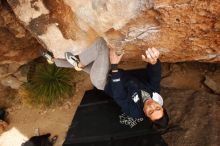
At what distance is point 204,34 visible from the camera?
470cm

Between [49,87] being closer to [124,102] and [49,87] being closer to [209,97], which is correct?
[124,102]

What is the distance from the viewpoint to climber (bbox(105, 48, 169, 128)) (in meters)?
5.02

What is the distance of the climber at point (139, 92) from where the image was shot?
502cm

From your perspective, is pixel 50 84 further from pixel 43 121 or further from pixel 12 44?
pixel 12 44

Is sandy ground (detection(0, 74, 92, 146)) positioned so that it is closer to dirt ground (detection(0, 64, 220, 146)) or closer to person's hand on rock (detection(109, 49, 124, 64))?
dirt ground (detection(0, 64, 220, 146))

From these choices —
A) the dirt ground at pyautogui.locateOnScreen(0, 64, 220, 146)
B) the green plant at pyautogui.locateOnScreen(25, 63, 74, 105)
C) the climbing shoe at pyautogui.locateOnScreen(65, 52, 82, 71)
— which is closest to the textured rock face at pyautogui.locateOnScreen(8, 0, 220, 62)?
the climbing shoe at pyautogui.locateOnScreen(65, 52, 82, 71)

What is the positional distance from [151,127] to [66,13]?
214cm

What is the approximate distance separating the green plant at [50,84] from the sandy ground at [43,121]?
176 mm

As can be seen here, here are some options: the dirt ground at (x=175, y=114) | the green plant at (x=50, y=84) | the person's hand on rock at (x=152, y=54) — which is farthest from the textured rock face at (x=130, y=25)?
the green plant at (x=50, y=84)

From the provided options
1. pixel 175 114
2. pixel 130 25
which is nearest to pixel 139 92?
pixel 175 114

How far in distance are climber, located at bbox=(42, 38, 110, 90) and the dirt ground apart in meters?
1.34

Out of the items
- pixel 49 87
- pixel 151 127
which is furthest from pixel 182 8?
pixel 49 87

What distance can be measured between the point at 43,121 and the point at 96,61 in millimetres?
2231

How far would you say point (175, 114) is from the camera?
5.95 m
